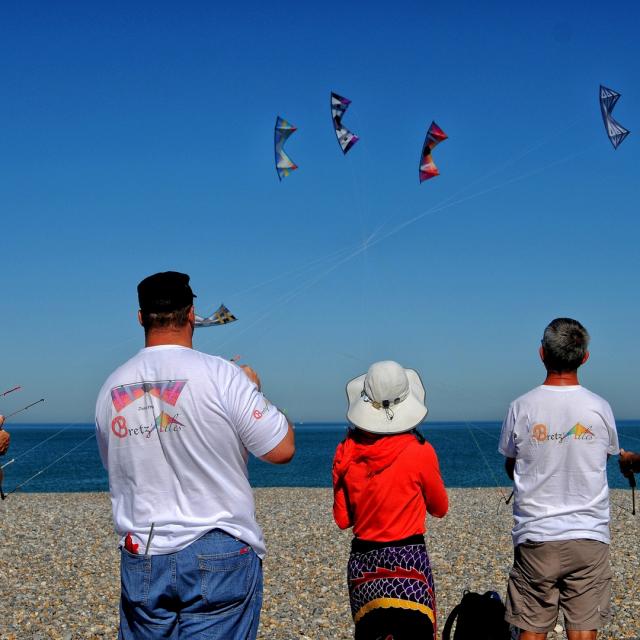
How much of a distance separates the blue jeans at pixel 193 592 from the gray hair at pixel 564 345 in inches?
71.0

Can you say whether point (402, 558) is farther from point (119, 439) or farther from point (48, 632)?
point (48, 632)

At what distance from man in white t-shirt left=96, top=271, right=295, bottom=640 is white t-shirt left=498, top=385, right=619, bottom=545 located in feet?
4.71

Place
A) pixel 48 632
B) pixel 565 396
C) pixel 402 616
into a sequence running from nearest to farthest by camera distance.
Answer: pixel 402 616 < pixel 565 396 < pixel 48 632

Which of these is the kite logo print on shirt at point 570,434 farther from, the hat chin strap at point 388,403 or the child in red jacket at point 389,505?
the hat chin strap at point 388,403

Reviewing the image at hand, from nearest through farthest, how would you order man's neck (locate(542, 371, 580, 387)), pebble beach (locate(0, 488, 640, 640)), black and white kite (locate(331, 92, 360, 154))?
man's neck (locate(542, 371, 580, 387))
pebble beach (locate(0, 488, 640, 640))
black and white kite (locate(331, 92, 360, 154))

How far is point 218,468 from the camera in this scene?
2.64 m

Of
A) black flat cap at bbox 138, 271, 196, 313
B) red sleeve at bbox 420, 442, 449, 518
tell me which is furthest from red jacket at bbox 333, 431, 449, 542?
black flat cap at bbox 138, 271, 196, 313

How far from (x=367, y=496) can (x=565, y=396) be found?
105 cm

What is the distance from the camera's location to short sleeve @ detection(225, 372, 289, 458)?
105 inches

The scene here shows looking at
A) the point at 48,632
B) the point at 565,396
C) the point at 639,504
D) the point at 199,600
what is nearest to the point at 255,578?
the point at 199,600

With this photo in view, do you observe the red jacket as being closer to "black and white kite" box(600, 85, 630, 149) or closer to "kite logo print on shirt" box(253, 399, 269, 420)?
"kite logo print on shirt" box(253, 399, 269, 420)

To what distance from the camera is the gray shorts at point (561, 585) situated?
11.8 ft

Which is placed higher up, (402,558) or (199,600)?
(199,600)

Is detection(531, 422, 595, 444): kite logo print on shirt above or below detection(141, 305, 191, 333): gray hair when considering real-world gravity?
below
